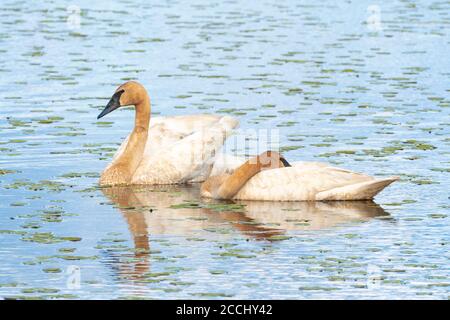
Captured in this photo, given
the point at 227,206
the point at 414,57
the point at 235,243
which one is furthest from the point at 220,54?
the point at 235,243

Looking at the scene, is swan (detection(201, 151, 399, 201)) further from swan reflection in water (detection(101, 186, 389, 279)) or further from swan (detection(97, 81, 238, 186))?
swan (detection(97, 81, 238, 186))

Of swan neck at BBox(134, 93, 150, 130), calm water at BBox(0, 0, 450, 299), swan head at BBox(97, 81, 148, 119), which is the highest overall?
swan head at BBox(97, 81, 148, 119)

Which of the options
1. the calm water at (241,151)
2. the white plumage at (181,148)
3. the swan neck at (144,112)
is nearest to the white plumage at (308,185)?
the calm water at (241,151)

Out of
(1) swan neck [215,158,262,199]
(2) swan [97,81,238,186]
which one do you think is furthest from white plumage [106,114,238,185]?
(1) swan neck [215,158,262,199]

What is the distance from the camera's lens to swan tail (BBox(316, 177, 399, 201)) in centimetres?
1831

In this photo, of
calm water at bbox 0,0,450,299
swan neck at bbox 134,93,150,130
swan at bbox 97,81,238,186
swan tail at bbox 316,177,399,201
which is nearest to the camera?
calm water at bbox 0,0,450,299

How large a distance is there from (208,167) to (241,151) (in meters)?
1.41

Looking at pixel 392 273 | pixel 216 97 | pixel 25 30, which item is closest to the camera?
pixel 392 273

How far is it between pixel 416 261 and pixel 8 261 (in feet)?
13.6

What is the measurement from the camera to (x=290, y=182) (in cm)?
1847

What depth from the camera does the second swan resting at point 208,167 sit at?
18.5 m

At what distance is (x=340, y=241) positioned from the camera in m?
16.3

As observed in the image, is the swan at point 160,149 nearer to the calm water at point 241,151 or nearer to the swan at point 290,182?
the calm water at point 241,151
